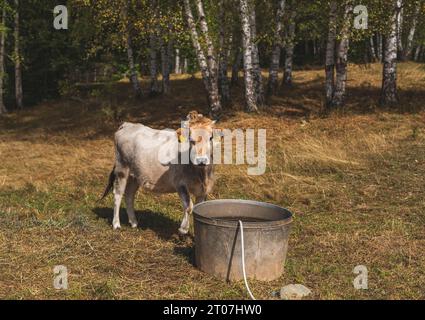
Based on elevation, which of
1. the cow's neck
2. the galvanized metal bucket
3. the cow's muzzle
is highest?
the cow's muzzle

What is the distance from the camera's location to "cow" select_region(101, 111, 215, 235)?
7281mm

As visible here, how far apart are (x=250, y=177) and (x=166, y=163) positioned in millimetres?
3653

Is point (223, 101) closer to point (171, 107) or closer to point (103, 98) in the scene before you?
point (171, 107)

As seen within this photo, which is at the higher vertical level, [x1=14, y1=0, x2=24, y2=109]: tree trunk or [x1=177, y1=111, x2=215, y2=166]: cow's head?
[x1=14, y1=0, x2=24, y2=109]: tree trunk

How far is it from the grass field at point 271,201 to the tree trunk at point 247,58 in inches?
22.0

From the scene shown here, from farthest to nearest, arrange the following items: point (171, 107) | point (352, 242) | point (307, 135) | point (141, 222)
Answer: point (171, 107) < point (307, 135) < point (141, 222) < point (352, 242)

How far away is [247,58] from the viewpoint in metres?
17.2

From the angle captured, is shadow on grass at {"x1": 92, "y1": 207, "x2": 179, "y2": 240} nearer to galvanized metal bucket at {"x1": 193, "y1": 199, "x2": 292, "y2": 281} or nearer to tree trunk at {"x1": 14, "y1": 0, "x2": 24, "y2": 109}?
galvanized metal bucket at {"x1": 193, "y1": 199, "x2": 292, "y2": 281}

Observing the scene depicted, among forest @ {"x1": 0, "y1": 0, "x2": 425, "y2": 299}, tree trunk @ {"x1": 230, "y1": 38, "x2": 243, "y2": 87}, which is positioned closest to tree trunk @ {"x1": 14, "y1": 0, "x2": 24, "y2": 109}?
forest @ {"x1": 0, "y1": 0, "x2": 425, "y2": 299}

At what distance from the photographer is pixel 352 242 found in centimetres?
783

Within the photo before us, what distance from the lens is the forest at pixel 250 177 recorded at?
662 cm

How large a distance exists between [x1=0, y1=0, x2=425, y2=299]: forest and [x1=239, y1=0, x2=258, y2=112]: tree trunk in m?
0.05

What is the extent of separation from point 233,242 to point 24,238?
3.85 m
